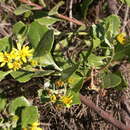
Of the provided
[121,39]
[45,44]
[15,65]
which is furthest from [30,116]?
[121,39]

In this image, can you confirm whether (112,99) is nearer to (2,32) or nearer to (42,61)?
(42,61)

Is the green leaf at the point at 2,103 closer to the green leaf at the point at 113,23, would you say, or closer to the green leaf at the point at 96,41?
the green leaf at the point at 96,41

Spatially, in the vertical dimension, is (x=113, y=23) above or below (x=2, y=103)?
above

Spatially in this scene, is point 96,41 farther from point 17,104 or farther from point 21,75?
point 17,104

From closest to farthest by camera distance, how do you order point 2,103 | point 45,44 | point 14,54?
point 45,44 → point 14,54 → point 2,103

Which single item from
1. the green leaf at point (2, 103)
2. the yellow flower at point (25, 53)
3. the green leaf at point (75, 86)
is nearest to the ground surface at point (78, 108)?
the green leaf at point (2, 103)

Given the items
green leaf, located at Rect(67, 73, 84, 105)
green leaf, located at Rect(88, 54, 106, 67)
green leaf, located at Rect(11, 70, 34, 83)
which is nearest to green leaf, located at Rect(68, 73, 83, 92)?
green leaf, located at Rect(67, 73, 84, 105)
